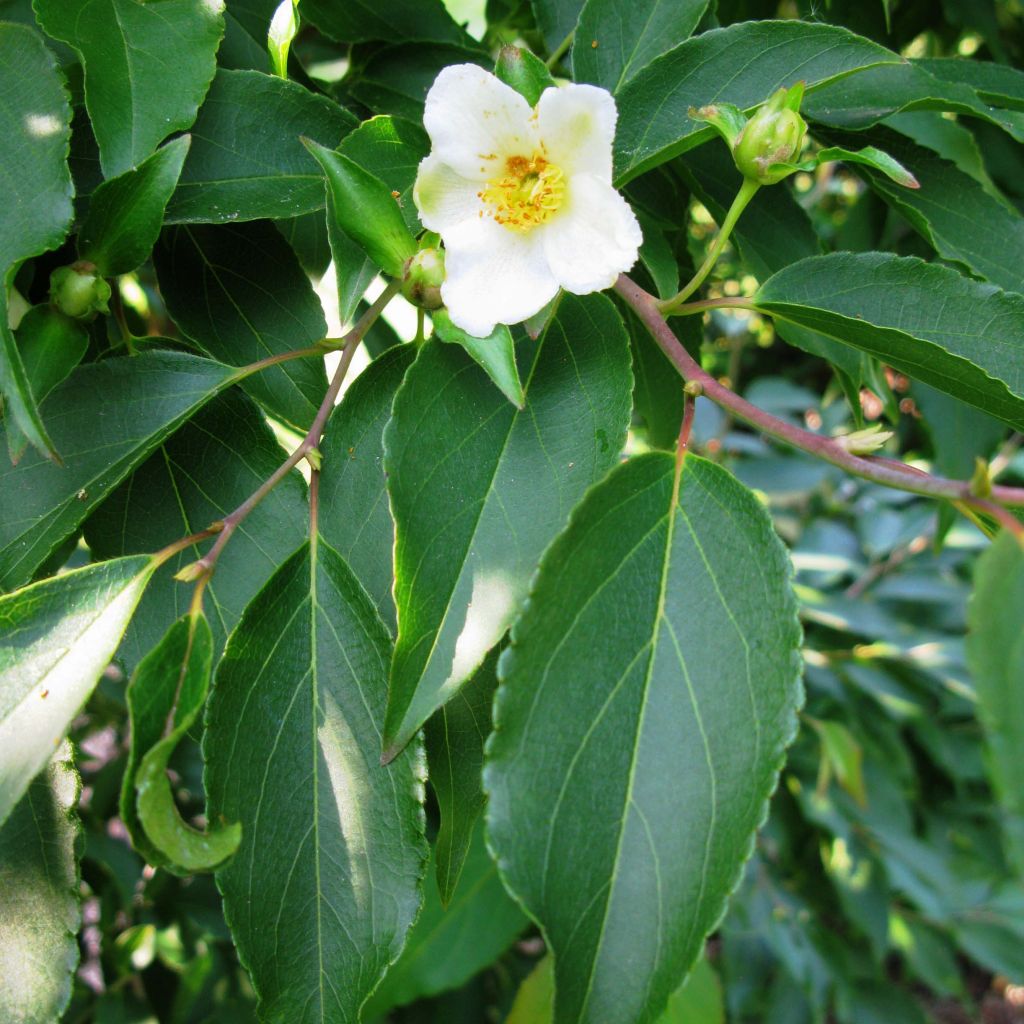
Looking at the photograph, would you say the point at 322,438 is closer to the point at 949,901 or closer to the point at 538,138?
the point at 538,138

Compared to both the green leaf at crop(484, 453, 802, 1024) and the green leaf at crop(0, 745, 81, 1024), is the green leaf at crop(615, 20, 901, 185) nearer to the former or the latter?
the green leaf at crop(484, 453, 802, 1024)

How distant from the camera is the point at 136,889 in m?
1.23

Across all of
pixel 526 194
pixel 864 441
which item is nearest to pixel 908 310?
pixel 864 441

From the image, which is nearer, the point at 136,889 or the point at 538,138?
the point at 538,138

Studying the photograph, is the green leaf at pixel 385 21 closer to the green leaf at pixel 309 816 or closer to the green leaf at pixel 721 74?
the green leaf at pixel 721 74

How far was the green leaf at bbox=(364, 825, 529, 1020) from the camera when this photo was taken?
1151 mm

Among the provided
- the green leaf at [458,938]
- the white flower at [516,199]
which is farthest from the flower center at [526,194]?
the green leaf at [458,938]

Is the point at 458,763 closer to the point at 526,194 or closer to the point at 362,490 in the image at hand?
the point at 362,490

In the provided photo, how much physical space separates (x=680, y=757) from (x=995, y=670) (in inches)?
5.7

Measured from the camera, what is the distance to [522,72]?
1.87ft

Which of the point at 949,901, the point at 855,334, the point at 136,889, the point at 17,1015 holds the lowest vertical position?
the point at 949,901

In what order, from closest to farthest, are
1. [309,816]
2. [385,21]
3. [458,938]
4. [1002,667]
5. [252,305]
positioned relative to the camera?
[1002,667] → [309,816] → [252,305] → [385,21] → [458,938]

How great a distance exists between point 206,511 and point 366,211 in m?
0.20

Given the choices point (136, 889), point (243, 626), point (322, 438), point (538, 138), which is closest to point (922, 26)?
point (538, 138)
